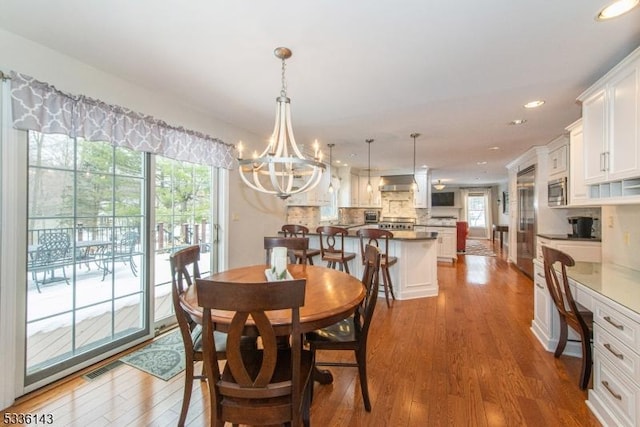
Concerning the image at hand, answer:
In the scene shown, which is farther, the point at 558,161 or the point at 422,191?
the point at 422,191

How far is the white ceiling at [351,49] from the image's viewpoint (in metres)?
1.53

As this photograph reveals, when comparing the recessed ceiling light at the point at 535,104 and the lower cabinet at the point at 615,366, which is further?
the recessed ceiling light at the point at 535,104

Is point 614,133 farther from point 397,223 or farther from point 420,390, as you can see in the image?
point 397,223

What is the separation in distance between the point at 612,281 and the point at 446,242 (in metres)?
4.59

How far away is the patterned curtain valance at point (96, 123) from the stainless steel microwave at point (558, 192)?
15.7 ft

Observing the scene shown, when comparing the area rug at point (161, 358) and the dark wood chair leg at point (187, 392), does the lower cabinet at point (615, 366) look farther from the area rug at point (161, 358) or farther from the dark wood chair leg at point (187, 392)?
the area rug at point (161, 358)

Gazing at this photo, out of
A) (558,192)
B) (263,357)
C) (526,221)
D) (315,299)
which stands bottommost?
(263,357)

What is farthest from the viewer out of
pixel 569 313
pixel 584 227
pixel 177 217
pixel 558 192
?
pixel 558 192

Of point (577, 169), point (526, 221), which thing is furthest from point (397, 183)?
point (577, 169)

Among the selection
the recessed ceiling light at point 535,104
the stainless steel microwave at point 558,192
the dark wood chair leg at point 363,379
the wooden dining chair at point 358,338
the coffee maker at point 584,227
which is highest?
the recessed ceiling light at point 535,104

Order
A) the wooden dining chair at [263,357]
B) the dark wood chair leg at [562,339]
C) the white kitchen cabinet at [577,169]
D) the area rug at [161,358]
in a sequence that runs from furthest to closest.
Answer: the white kitchen cabinet at [577,169] → the dark wood chair leg at [562,339] → the area rug at [161,358] → the wooden dining chair at [263,357]

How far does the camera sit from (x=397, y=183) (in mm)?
7043

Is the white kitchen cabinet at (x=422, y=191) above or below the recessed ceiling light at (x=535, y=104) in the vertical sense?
below

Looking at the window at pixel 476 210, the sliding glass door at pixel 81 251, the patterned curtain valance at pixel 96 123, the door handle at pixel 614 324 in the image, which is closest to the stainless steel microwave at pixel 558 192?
the door handle at pixel 614 324
